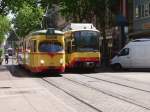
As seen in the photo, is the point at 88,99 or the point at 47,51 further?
the point at 47,51

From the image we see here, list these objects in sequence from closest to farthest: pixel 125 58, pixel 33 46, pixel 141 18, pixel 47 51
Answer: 1. pixel 47 51
2. pixel 33 46
3. pixel 125 58
4. pixel 141 18

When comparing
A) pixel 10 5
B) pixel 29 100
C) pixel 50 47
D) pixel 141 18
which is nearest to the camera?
pixel 29 100

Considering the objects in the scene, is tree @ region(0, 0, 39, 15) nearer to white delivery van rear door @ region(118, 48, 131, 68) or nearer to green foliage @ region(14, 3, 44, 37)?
white delivery van rear door @ region(118, 48, 131, 68)

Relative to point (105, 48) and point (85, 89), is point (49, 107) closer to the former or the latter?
point (85, 89)

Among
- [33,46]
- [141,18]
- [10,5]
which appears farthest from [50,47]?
[10,5]

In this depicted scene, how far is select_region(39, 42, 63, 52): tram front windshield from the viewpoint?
103 ft

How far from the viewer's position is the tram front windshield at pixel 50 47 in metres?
31.4

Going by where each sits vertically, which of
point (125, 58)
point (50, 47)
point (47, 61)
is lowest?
point (125, 58)

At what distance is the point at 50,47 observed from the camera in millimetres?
31516

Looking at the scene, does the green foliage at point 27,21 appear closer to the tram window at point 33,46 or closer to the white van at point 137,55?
the white van at point 137,55

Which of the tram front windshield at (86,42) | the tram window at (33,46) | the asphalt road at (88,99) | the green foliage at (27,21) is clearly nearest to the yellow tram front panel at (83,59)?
the tram front windshield at (86,42)

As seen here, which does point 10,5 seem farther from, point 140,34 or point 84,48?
point 84,48

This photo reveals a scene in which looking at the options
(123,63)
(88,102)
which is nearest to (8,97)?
(88,102)

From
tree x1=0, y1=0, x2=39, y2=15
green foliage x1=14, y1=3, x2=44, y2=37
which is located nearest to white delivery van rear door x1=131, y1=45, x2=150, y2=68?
tree x1=0, y1=0, x2=39, y2=15
